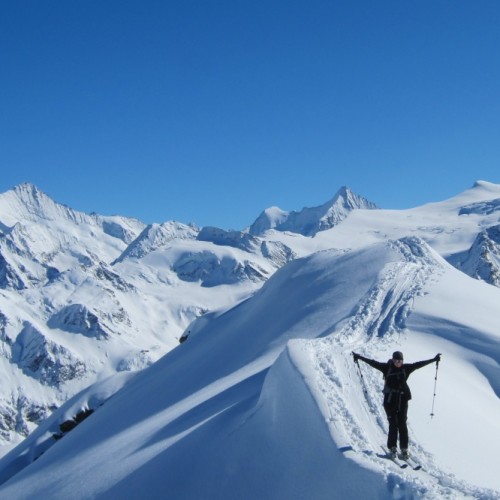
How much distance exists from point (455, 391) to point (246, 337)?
18839 millimetres

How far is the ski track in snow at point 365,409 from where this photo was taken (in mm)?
10297

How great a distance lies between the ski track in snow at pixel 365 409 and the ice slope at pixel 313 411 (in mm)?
45

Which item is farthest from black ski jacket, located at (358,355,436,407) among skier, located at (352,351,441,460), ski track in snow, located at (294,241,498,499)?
ski track in snow, located at (294,241,498,499)

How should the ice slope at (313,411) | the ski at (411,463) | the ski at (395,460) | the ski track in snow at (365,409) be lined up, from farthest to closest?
the ice slope at (313,411) < the ski at (411,463) < the ski at (395,460) < the ski track in snow at (365,409)

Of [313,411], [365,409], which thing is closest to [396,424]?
[313,411]

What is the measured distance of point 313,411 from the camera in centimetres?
1354

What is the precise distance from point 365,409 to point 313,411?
1.38 meters

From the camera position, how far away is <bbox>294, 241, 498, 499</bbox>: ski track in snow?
10.3 metres

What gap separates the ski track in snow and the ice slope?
4 centimetres

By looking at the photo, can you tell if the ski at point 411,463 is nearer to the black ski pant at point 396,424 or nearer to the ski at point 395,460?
the ski at point 395,460

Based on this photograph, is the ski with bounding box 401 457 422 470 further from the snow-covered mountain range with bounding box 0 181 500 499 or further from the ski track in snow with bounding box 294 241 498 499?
the snow-covered mountain range with bounding box 0 181 500 499

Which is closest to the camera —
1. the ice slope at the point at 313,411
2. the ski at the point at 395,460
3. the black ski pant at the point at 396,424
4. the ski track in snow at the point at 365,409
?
the ski track in snow at the point at 365,409

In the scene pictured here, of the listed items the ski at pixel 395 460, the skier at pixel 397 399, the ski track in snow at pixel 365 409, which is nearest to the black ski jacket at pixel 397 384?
the skier at pixel 397 399

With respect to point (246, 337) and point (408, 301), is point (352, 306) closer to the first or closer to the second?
point (408, 301)
